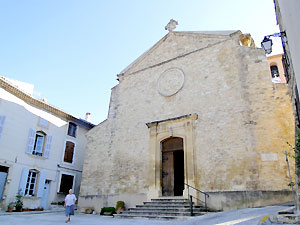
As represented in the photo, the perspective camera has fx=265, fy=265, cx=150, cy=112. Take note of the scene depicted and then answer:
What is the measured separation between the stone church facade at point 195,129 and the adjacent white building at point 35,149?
3011 millimetres

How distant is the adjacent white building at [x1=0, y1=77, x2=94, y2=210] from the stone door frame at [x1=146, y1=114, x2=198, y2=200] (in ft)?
22.1

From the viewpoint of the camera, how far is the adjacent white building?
13.0 meters

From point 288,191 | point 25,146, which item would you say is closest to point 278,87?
point 288,191

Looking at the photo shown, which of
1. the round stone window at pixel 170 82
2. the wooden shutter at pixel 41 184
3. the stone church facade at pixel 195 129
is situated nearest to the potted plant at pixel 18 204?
the wooden shutter at pixel 41 184

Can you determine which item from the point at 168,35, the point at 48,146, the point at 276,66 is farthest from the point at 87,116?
the point at 276,66

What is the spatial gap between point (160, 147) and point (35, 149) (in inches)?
296

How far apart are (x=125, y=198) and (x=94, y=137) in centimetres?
389

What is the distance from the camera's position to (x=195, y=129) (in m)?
10.8

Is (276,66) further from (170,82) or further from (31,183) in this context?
(31,183)

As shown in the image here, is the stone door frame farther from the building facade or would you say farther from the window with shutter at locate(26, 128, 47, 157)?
the building facade

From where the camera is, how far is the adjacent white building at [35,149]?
1295 cm

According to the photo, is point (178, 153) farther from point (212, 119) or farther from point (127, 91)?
point (127, 91)

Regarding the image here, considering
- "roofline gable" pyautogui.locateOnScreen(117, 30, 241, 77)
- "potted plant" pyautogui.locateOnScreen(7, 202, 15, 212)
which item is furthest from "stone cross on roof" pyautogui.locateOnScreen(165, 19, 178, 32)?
"potted plant" pyautogui.locateOnScreen(7, 202, 15, 212)

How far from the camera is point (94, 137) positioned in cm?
1396
